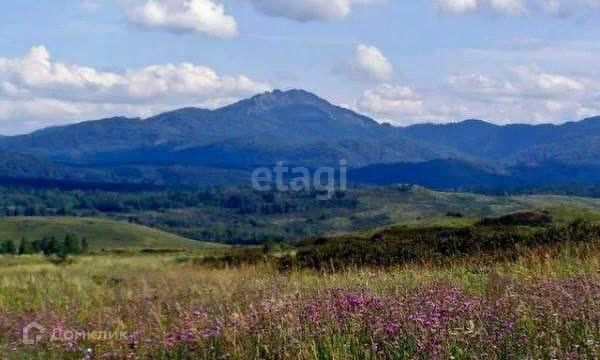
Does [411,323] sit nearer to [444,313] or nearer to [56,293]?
[444,313]

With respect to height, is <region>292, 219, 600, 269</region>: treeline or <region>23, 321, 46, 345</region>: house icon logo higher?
<region>23, 321, 46, 345</region>: house icon logo

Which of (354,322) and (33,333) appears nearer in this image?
(354,322)

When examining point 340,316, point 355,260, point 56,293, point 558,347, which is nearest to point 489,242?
point 355,260

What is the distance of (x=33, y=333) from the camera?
26.7 feet

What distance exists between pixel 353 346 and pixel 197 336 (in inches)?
52.4

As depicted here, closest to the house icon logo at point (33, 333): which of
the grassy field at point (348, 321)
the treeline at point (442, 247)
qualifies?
the grassy field at point (348, 321)

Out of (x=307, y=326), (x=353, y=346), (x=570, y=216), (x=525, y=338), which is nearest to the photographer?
(x=525, y=338)

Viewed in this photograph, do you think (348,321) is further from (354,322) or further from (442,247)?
(442,247)

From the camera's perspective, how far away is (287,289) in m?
9.38

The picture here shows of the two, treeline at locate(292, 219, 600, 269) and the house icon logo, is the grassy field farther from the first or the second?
treeline at locate(292, 219, 600, 269)

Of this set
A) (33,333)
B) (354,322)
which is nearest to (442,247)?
(33,333)

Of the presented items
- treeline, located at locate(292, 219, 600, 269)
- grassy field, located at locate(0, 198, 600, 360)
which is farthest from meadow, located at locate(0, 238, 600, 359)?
treeline, located at locate(292, 219, 600, 269)

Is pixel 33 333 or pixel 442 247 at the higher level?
pixel 33 333

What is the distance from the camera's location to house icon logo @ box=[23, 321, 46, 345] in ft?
25.1
